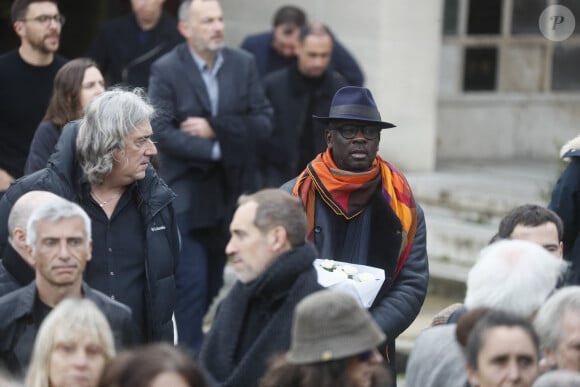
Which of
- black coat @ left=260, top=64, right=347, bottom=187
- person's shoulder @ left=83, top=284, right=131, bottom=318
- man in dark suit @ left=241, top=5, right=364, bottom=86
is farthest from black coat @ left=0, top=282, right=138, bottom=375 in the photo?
man in dark suit @ left=241, top=5, right=364, bottom=86

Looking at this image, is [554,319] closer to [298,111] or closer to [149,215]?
[149,215]

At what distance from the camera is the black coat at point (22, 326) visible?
5152 millimetres

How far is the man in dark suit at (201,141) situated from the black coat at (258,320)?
318 centimetres

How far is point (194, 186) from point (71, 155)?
2.17 m

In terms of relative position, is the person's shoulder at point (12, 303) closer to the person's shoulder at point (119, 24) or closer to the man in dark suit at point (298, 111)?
the man in dark suit at point (298, 111)

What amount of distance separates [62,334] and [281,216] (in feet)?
3.36

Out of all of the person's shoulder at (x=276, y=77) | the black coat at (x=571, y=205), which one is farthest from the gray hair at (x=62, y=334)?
the person's shoulder at (x=276, y=77)

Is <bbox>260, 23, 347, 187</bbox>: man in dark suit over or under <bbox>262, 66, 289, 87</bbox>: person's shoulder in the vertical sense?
under

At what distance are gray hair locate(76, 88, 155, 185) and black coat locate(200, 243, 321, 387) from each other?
4.21 feet

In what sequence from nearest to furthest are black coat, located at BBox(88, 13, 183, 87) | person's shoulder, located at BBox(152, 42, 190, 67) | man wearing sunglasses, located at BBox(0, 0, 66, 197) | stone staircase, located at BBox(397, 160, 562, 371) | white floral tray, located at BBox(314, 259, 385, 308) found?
white floral tray, located at BBox(314, 259, 385, 308), man wearing sunglasses, located at BBox(0, 0, 66, 197), person's shoulder, located at BBox(152, 42, 190, 67), black coat, located at BBox(88, 13, 183, 87), stone staircase, located at BBox(397, 160, 562, 371)

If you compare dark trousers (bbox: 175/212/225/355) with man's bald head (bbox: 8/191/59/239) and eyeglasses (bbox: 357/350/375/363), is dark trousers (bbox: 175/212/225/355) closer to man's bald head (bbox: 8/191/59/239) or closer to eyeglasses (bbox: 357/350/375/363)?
man's bald head (bbox: 8/191/59/239)

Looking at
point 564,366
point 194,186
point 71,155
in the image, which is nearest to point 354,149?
point 71,155

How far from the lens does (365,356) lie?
Answer: 14.4 ft

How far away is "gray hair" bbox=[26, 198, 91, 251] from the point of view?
521 centimetres
